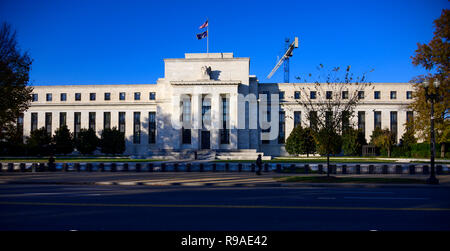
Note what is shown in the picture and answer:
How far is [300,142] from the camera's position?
5597 centimetres

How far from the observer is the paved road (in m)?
8.04

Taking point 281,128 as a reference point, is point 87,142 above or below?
below

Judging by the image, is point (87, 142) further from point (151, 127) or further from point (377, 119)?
point (377, 119)

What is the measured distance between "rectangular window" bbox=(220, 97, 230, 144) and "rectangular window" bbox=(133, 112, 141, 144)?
20624mm

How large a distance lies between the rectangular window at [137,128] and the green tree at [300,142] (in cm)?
3333

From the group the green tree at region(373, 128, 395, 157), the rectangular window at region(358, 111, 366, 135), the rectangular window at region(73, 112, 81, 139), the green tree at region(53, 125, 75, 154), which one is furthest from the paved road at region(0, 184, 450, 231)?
the rectangular window at region(73, 112, 81, 139)

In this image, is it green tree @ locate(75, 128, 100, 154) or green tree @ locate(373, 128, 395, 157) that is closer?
green tree @ locate(373, 128, 395, 157)

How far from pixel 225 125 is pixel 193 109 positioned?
23.3ft

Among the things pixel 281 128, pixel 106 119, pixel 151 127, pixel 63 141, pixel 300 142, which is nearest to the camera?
pixel 300 142

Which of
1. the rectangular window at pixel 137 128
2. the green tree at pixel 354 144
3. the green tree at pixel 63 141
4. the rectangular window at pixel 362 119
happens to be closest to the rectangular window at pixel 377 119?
the rectangular window at pixel 362 119

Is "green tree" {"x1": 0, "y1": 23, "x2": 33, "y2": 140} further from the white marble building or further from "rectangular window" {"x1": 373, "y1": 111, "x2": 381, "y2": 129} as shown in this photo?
"rectangular window" {"x1": 373, "y1": 111, "x2": 381, "y2": 129}

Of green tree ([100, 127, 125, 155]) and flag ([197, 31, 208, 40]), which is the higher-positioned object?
flag ([197, 31, 208, 40])

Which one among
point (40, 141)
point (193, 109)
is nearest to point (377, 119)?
point (193, 109)

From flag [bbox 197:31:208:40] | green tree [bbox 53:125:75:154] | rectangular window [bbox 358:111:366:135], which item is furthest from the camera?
rectangular window [bbox 358:111:366:135]
